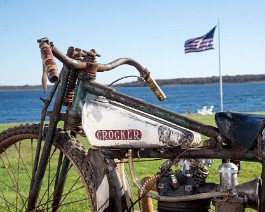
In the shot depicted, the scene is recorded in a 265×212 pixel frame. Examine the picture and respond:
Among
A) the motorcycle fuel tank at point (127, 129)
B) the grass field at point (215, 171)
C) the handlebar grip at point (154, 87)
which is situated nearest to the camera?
the motorcycle fuel tank at point (127, 129)

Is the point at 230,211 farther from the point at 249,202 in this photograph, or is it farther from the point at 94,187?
the point at 94,187

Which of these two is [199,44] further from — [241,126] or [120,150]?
[241,126]

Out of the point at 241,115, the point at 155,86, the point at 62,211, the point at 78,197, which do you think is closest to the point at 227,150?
the point at 241,115

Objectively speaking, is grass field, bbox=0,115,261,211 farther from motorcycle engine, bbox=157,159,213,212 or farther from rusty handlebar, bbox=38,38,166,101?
motorcycle engine, bbox=157,159,213,212

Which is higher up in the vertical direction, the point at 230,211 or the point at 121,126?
the point at 121,126

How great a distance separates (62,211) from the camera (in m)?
5.45

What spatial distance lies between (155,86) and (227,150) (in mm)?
1095

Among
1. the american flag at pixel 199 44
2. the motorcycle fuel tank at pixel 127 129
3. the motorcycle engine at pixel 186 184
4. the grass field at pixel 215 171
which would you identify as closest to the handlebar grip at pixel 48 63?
the motorcycle fuel tank at pixel 127 129

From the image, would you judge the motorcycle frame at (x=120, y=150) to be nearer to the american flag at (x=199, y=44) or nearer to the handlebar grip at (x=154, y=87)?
the handlebar grip at (x=154, y=87)

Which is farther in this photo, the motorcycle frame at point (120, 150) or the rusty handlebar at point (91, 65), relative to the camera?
the rusty handlebar at point (91, 65)

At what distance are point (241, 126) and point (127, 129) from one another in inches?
25.4

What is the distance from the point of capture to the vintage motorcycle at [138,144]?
2969mm

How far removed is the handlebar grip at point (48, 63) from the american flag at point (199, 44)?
79.8ft

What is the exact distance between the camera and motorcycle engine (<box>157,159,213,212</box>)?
312 centimetres
